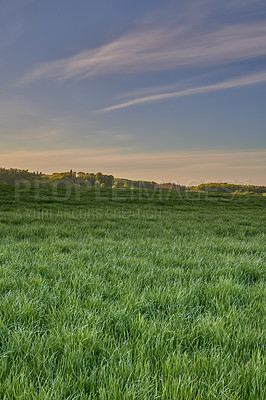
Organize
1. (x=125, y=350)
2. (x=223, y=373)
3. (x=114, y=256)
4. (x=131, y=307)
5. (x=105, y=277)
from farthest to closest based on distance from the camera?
(x=114, y=256), (x=105, y=277), (x=131, y=307), (x=125, y=350), (x=223, y=373)

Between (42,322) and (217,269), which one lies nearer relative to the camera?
(42,322)

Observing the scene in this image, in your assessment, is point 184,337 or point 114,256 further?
point 114,256

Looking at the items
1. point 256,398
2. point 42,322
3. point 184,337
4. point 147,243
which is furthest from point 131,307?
point 147,243

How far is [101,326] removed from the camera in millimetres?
2193

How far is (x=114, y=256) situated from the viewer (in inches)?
178

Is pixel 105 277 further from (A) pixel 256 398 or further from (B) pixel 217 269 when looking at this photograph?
(A) pixel 256 398

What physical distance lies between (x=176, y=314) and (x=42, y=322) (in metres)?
1.26

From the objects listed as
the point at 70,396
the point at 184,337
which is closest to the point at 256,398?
the point at 184,337

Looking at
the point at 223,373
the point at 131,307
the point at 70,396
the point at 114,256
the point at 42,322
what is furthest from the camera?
the point at 114,256

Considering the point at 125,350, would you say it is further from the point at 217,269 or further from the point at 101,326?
the point at 217,269

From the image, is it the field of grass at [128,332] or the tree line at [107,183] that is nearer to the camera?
the field of grass at [128,332]

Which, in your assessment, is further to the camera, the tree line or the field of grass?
the tree line

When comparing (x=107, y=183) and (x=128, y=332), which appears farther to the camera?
(x=107, y=183)

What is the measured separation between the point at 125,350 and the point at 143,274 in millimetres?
1699
